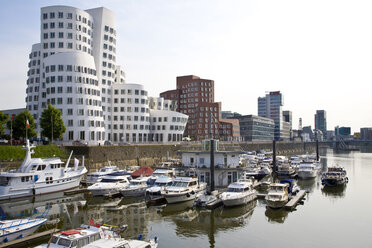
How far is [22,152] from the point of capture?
210 ft

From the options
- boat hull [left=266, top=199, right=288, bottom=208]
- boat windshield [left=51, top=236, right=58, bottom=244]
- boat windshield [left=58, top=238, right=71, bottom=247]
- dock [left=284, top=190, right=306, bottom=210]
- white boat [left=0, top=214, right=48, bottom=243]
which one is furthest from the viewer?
dock [left=284, top=190, right=306, bottom=210]

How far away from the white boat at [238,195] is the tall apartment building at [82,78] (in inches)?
2239

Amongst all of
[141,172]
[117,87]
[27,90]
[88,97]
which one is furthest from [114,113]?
[141,172]

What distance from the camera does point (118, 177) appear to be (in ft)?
172

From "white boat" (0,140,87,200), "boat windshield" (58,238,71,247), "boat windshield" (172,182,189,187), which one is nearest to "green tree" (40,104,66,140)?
"white boat" (0,140,87,200)

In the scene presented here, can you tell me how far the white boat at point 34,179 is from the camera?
4528 centimetres

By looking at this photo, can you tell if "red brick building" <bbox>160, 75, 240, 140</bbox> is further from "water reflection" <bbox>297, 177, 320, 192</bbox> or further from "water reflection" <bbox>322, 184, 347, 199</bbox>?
"water reflection" <bbox>322, 184, 347, 199</bbox>

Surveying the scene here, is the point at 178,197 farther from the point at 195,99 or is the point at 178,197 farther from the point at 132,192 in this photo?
the point at 195,99

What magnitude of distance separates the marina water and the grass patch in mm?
18411

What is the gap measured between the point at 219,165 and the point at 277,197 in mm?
11508

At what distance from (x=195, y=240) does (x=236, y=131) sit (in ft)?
493

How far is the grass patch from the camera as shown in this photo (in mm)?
61188

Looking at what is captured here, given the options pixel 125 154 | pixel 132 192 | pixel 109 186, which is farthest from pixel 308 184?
pixel 125 154

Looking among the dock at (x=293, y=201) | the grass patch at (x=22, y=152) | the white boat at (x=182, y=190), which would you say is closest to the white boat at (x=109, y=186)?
the white boat at (x=182, y=190)
